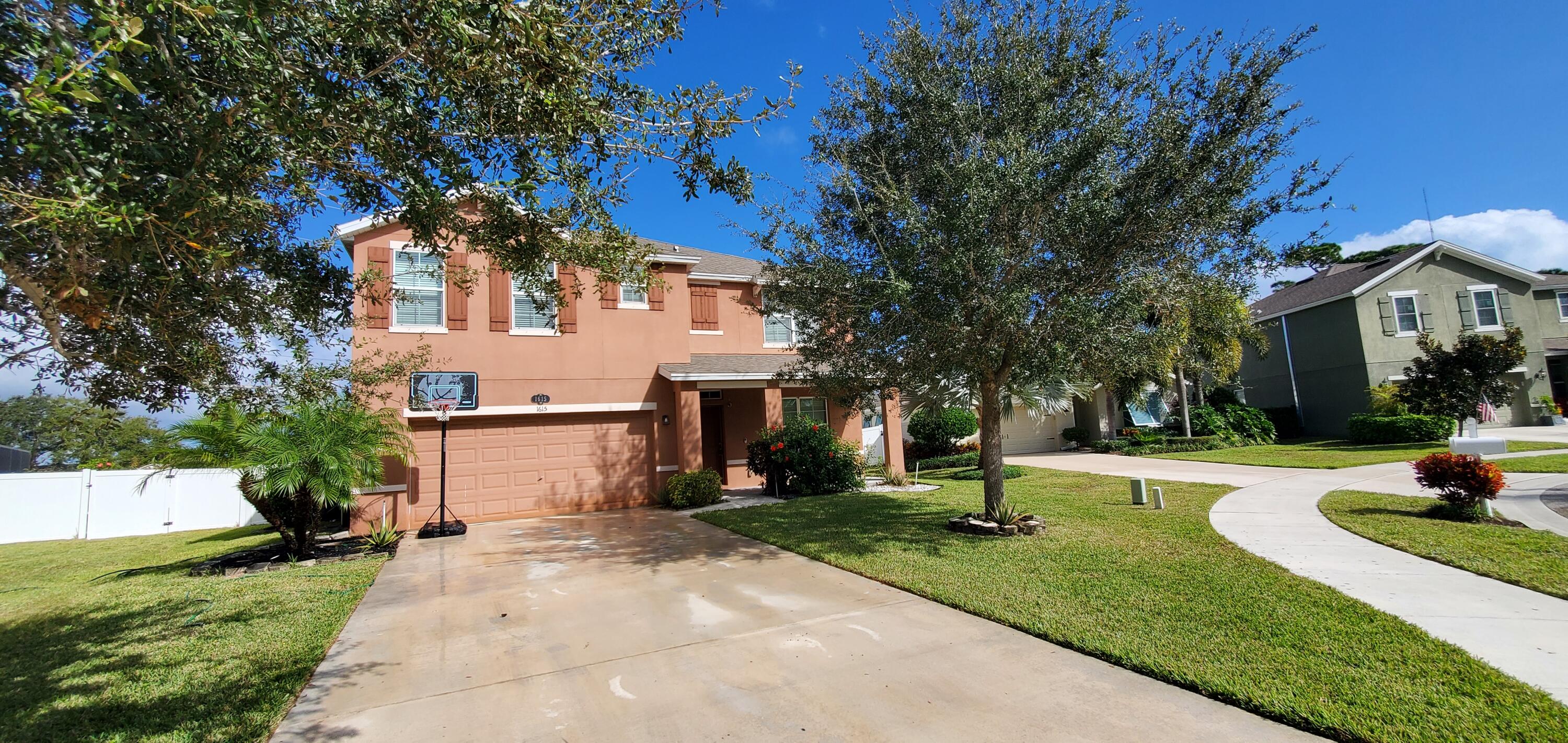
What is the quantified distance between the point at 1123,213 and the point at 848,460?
28.2ft

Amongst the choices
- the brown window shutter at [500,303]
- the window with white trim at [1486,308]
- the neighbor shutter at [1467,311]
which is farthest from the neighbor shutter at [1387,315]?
the brown window shutter at [500,303]

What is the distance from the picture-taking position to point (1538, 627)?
4.91 meters

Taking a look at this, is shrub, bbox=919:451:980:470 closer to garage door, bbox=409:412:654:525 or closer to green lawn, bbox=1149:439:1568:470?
green lawn, bbox=1149:439:1568:470

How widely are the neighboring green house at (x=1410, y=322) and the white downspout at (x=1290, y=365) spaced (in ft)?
0.24

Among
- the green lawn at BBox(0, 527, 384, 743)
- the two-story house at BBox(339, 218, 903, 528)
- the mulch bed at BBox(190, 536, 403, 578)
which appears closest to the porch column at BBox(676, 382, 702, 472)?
the two-story house at BBox(339, 218, 903, 528)

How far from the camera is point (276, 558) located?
382 inches

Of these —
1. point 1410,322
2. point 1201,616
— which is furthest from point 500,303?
point 1410,322

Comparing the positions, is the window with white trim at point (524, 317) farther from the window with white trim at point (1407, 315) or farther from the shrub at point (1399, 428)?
the window with white trim at point (1407, 315)

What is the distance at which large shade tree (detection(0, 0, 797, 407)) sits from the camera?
313cm

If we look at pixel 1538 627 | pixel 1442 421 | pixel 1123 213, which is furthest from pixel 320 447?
pixel 1442 421

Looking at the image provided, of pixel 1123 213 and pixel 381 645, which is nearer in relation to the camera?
pixel 381 645

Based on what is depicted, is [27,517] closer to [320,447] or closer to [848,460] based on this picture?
[320,447]

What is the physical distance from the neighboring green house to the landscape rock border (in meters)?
19.7

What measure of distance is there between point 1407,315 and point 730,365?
2477 cm
